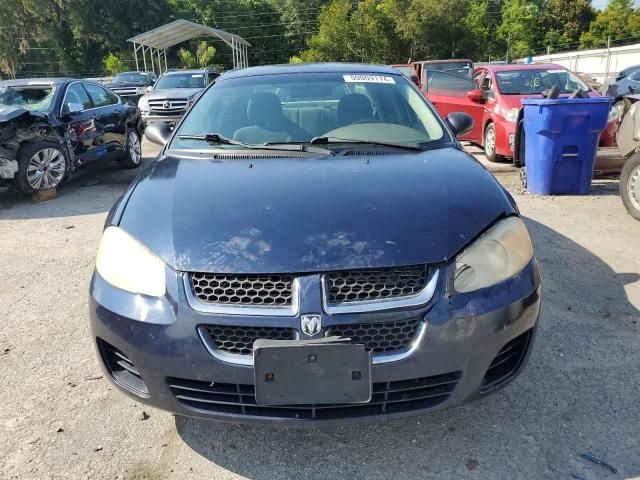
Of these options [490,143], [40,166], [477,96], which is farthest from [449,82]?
[40,166]

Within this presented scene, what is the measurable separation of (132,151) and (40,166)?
2.13 m

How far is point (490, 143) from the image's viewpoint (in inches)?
343

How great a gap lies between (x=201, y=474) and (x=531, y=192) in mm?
5685

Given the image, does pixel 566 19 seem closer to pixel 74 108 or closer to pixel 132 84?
pixel 132 84

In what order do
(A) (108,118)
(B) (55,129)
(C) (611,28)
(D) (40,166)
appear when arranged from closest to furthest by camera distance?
(D) (40,166) < (B) (55,129) < (A) (108,118) < (C) (611,28)

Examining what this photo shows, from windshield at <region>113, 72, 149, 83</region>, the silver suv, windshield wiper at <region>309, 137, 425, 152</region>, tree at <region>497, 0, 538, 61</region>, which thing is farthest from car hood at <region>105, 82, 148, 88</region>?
tree at <region>497, 0, 538, 61</region>

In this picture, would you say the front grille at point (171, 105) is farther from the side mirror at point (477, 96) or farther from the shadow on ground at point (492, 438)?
the shadow on ground at point (492, 438)

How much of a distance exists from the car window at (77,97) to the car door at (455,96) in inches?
214

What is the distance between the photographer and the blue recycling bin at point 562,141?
6082 millimetres

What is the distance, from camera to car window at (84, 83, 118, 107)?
8.11 m

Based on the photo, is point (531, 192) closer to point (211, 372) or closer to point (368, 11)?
point (211, 372)

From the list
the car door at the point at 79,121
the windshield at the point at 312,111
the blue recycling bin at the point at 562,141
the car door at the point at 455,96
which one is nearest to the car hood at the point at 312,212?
the windshield at the point at 312,111

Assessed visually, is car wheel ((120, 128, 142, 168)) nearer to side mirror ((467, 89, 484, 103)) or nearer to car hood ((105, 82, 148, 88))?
side mirror ((467, 89, 484, 103))

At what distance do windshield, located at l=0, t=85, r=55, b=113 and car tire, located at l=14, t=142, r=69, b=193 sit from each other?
77 centimetres
